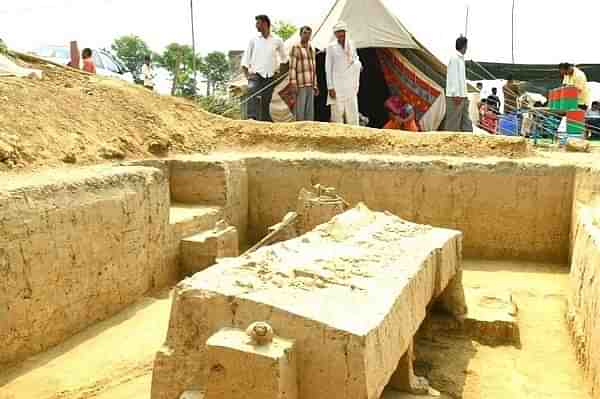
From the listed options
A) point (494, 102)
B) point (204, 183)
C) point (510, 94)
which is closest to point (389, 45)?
point (494, 102)

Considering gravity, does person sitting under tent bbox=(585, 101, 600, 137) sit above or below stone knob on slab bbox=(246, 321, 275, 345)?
above

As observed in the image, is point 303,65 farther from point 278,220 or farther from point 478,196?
point 478,196

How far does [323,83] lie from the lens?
11688 mm

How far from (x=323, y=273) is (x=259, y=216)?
4684 mm

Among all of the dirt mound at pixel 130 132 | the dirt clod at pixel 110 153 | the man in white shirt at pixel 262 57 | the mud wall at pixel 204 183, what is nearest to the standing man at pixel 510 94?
the man in white shirt at pixel 262 57

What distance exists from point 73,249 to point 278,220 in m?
3.49

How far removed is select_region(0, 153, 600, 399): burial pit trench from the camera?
4.07 meters

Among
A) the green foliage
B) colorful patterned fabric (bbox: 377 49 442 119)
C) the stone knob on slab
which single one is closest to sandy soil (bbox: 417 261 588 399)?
the stone knob on slab

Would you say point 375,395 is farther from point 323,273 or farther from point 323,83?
point 323,83

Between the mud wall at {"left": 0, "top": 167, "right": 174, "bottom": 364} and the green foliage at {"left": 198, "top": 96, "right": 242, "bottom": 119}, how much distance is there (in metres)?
6.03

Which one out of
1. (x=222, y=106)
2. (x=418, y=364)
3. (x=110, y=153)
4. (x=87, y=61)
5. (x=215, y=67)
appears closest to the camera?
(x=418, y=364)

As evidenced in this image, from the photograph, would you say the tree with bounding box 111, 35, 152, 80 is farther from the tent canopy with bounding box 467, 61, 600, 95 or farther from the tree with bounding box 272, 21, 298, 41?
the tent canopy with bounding box 467, 61, 600, 95

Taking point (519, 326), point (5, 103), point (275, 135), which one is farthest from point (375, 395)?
point (275, 135)

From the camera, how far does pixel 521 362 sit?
14.3 feet
